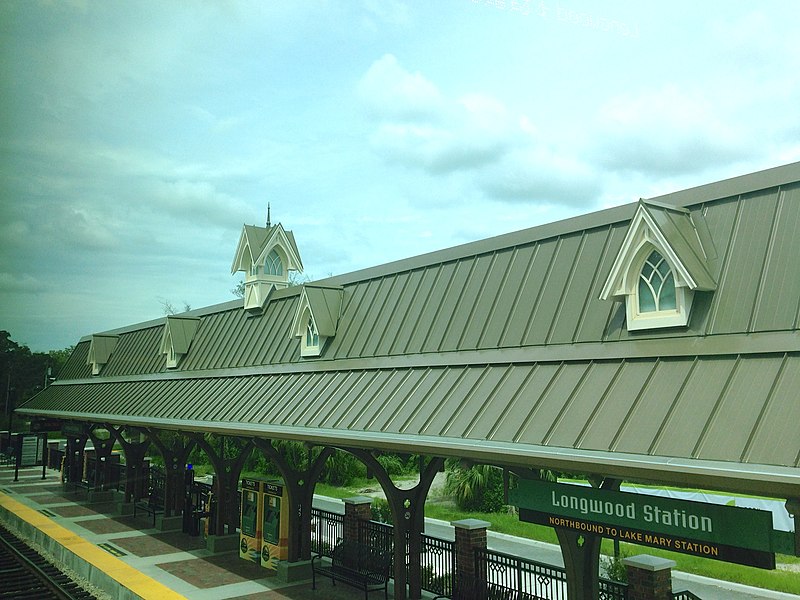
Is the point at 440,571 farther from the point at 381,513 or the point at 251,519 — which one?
the point at 381,513

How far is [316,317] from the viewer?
15578 mm

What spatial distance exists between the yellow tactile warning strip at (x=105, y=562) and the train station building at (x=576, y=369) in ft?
9.91

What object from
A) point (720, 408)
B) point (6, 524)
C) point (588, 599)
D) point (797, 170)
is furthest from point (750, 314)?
point (6, 524)

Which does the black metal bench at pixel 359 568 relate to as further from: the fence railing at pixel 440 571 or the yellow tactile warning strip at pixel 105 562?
the yellow tactile warning strip at pixel 105 562

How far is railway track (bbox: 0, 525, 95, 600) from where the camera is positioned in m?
13.5

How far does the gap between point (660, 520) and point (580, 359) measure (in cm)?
274

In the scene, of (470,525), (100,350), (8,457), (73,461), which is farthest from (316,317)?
(8,457)

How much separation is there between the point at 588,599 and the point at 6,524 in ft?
61.5

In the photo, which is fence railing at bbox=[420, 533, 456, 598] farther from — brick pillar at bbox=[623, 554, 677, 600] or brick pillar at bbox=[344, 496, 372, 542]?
brick pillar at bbox=[623, 554, 677, 600]

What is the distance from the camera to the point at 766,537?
6578 mm

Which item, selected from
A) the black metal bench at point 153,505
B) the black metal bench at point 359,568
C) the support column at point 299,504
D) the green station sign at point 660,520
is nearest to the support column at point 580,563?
the green station sign at point 660,520

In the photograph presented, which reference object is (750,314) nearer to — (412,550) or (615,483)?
(615,483)

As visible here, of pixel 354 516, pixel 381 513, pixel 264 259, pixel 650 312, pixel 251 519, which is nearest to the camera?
pixel 650 312

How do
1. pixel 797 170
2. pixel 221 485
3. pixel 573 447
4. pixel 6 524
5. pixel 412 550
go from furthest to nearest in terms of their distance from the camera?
pixel 6 524 → pixel 221 485 → pixel 412 550 → pixel 797 170 → pixel 573 447
